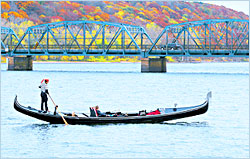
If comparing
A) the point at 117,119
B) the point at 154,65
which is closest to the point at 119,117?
the point at 117,119

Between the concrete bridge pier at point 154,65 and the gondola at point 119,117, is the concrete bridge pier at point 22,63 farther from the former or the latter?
the gondola at point 119,117

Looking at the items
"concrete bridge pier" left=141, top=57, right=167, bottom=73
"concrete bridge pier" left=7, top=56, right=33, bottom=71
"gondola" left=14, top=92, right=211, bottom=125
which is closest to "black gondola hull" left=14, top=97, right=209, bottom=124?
"gondola" left=14, top=92, right=211, bottom=125

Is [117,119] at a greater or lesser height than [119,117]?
lesser

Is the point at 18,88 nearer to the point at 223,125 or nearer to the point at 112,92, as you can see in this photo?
the point at 112,92

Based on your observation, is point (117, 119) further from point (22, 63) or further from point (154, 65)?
point (22, 63)

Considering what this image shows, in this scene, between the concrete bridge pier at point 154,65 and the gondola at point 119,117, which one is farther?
the concrete bridge pier at point 154,65

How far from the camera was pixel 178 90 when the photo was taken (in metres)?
93.7

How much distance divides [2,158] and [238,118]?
24.8 m

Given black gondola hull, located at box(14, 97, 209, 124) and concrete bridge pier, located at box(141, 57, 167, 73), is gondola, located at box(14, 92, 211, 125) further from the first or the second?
concrete bridge pier, located at box(141, 57, 167, 73)

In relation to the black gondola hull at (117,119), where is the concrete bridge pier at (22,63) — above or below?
below

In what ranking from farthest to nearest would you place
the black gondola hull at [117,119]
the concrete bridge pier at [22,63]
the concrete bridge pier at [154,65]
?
the concrete bridge pier at [22,63] → the concrete bridge pier at [154,65] → the black gondola hull at [117,119]

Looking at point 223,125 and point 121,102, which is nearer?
point 223,125

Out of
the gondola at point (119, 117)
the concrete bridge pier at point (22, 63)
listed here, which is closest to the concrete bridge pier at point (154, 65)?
the concrete bridge pier at point (22, 63)

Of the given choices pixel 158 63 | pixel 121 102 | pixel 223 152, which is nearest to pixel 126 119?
pixel 223 152
